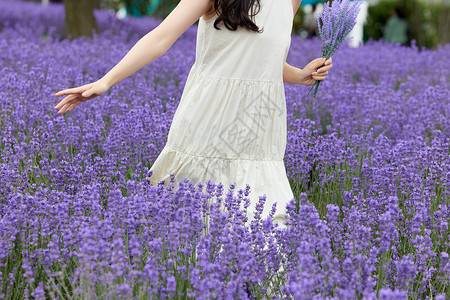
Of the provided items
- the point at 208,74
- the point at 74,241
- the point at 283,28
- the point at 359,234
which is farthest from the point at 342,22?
the point at 74,241

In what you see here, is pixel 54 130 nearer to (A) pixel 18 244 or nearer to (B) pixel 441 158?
(A) pixel 18 244

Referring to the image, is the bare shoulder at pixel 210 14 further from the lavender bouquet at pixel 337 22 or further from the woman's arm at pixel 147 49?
the lavender bouquet at pixel 337 22

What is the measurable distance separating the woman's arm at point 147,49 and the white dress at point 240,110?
0.18 meters

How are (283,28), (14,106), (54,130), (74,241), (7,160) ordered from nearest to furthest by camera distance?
→ (74,241) → (283,28) → (7,160) → (54,130) → (14,106)

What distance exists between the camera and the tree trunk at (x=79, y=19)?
812 cm

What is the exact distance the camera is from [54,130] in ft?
11.4

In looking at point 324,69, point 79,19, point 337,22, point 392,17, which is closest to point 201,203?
point 324,69

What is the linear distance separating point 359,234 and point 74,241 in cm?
99

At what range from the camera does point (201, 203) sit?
98.5 inches

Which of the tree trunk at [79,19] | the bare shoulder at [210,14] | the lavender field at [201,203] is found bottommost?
the lavender field at [201,203]

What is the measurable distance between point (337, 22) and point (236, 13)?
0.50 m

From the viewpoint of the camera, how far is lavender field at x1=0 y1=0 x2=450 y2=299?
Answer: 196 cm

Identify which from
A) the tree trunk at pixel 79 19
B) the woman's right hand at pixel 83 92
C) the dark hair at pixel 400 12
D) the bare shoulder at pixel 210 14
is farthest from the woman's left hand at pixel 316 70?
the dark hair at pixel 400 12

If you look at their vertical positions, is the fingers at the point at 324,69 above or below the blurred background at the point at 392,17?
below
